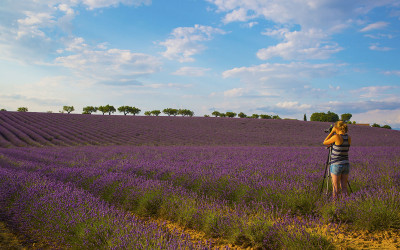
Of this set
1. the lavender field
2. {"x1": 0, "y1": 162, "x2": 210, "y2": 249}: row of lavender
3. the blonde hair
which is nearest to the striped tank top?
the blonde hair

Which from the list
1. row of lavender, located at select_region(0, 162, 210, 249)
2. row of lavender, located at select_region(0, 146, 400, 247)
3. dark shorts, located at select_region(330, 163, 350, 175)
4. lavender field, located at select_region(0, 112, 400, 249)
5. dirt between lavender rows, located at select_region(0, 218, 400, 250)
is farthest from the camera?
dark shorts, located at select_region(330, 163, 350, 175)

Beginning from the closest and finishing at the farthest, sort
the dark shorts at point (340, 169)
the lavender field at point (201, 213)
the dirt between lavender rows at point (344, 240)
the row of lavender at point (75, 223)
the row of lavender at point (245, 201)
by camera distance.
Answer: the row of lavender at point (75, 223), the lavender field at point (201, 213), the dirt between lavender rows at point (344, 240), the row of lavender at point (245, 201), the dark shorts at point (340, 169)

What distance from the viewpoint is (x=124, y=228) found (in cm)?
243

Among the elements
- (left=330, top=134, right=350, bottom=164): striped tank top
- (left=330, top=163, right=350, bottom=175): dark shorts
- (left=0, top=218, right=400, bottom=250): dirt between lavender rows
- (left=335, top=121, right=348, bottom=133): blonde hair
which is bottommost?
(left=0, top=218, right=400, bottom=250): dirt between lavender rows

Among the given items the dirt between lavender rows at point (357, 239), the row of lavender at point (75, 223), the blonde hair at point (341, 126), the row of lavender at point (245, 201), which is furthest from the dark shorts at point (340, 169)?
the row of lavender at point (75, 223)

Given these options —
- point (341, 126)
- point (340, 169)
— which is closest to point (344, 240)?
point (340, 169)

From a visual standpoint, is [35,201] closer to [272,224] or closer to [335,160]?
[272,224]

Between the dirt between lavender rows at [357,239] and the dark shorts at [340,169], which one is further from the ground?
the dark shorts at [340,169]

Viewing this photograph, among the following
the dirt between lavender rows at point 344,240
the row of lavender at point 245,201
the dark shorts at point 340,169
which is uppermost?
the dark shorts at point 340,169

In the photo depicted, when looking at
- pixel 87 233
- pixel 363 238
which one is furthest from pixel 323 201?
pixel 87 233

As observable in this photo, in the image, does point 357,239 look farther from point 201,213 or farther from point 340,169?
point 201,213

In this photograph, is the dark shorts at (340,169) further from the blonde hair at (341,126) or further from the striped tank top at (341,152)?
the blonde hair at (341,126)

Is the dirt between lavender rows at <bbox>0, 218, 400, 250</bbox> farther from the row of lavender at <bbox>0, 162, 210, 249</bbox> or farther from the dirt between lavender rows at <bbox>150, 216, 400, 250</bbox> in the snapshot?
the row of lavender at <bbox>0, 162, 210, 249</bbox>

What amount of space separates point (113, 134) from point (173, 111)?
37.5m
